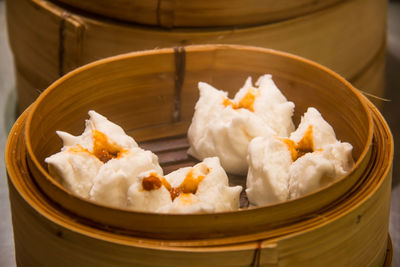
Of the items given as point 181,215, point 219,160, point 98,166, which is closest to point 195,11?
point 219,160

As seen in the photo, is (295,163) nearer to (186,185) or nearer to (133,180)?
(186,185)

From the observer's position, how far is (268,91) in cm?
160

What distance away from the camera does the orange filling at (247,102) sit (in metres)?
1.60

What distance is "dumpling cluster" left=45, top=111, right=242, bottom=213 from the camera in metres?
1.28

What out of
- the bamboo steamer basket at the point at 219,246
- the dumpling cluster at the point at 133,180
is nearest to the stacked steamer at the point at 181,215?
the bamboo steamer basket at the point at 219,246

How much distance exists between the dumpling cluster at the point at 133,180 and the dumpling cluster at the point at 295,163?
63mm

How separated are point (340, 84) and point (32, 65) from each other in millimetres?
1153

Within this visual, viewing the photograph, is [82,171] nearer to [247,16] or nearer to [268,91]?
[268,91]

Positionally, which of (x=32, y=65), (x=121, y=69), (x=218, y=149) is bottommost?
(x=32, y=65)

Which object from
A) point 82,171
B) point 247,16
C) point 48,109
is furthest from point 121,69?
point 247,16

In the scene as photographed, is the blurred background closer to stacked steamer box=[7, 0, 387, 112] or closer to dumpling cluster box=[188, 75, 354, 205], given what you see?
stacked steamer box=[7, 0, 387, 112]

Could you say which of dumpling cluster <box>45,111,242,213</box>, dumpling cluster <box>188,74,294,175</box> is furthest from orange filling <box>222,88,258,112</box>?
dumpling cluster <box>45,111,242,213</box>

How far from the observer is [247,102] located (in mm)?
1599

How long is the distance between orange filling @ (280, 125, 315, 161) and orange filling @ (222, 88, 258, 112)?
0.18m
